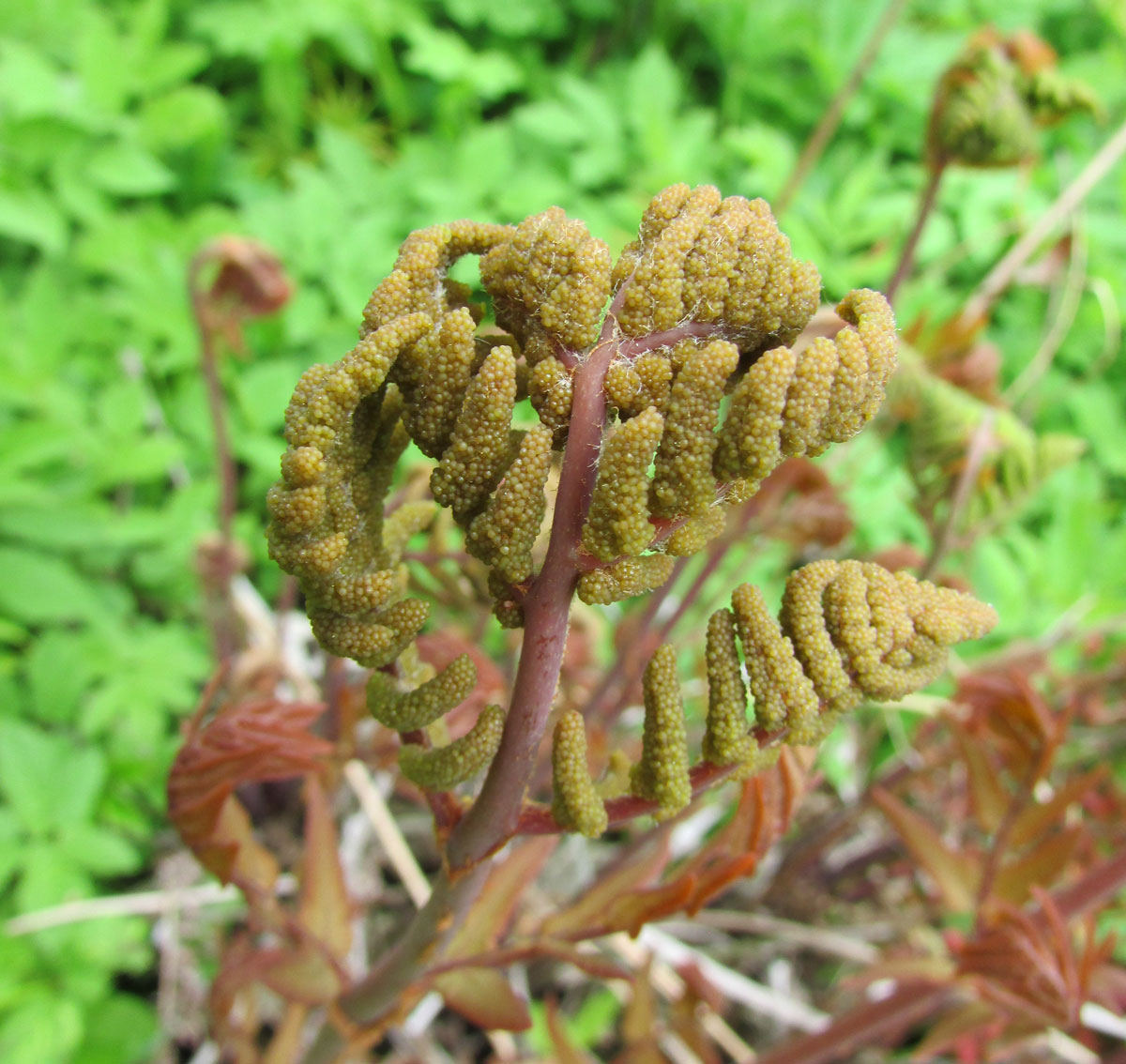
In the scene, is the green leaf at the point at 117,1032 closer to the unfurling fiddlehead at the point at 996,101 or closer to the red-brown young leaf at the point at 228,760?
the red-brown young leaf at the point at 228,760

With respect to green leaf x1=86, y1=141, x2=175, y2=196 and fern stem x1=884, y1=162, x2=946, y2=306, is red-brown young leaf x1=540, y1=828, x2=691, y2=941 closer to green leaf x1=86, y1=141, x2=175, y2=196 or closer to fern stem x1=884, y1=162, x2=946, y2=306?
fern stem x1=884, y1=162, x2=946, y2=306

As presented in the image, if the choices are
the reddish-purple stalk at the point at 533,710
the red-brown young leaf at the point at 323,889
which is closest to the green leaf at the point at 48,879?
the red-brown young leaf at the point at 323,889

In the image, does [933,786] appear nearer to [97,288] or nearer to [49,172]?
[97,288]

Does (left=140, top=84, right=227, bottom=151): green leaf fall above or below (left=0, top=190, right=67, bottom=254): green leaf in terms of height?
above

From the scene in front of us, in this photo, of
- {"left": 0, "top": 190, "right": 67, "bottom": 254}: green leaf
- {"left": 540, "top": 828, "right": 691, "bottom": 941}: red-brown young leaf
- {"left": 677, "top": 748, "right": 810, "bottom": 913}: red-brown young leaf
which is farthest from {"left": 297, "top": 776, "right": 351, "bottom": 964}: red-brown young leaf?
{"left": 0, "top": 190, "right": 67, "bottom": 254}: green leaf

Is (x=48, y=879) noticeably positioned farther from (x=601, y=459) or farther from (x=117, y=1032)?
(x=601, y=459)

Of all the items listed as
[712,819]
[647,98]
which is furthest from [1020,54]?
[712,819]
